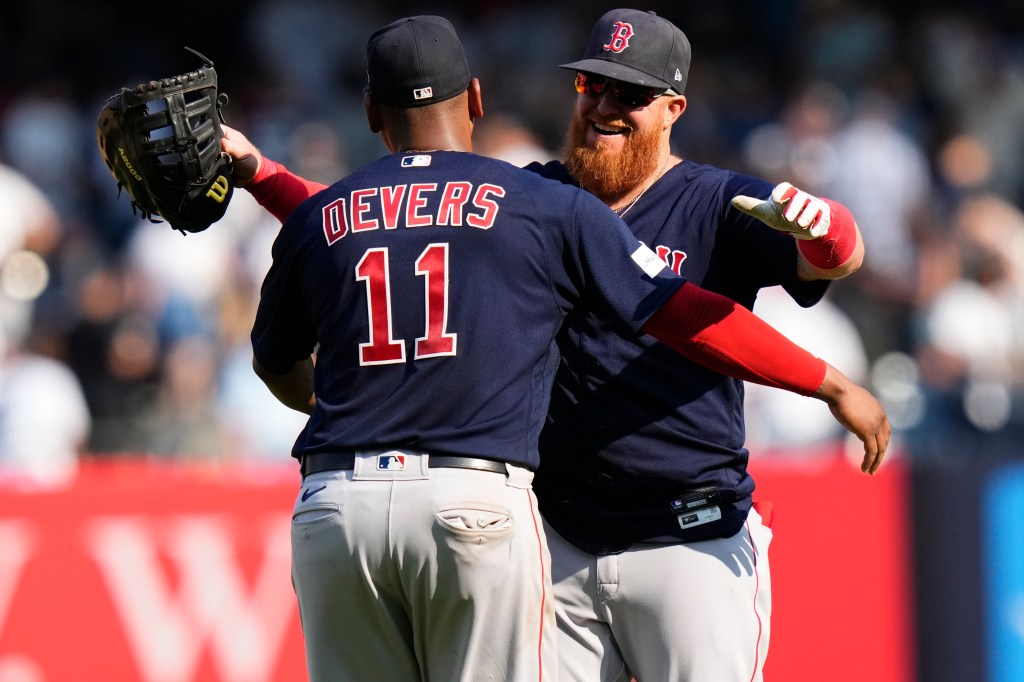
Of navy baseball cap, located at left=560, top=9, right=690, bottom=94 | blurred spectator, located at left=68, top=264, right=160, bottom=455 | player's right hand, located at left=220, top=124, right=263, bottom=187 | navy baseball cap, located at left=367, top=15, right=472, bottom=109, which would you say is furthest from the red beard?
blurred spectator, located at left=68, top=264, right=160, bottom=455

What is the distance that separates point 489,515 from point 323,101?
8734 mm

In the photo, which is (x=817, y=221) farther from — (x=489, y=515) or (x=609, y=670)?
(x=609, y=670)

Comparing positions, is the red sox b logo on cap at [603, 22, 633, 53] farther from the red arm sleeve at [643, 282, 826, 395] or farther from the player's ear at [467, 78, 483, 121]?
the red arm sleeve at [643, 282, 826, 395]

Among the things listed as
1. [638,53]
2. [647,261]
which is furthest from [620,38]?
[647,261]

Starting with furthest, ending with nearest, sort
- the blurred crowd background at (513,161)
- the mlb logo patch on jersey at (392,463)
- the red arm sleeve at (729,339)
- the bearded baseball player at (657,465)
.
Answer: the blurred crowd background at (513,161) < the bearded baseball player at (657,465) < the red arm sleeve at (729,339) < the mlb logo patch on jersey at (392,463)

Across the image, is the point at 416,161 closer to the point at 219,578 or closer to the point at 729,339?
the point at 729,339

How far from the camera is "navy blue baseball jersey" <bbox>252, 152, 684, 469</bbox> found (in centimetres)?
358

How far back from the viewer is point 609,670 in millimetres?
4234

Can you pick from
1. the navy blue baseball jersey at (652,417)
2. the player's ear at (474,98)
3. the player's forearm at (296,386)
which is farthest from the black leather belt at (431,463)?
the player's ear at (474,98)

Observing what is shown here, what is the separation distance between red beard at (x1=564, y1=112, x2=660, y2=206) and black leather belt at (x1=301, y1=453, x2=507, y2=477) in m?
1.06

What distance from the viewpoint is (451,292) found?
358cm

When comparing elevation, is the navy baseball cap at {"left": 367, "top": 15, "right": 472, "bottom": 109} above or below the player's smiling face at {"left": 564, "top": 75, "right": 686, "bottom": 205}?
above

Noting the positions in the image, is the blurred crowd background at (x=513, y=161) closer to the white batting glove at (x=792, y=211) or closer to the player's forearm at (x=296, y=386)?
the player's forearm at (x=296, y=386)

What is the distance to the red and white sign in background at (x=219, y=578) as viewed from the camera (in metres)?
6.64
